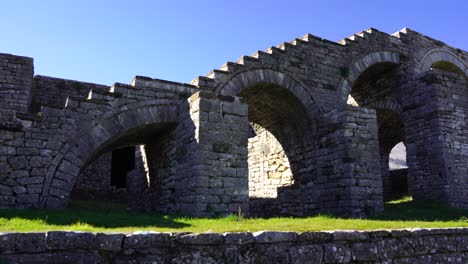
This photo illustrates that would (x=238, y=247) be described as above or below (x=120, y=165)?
below

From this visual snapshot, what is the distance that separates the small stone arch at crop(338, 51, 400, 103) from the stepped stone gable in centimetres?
4

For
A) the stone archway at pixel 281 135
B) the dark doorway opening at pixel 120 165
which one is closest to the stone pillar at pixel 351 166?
the stone archway at pixel 281 135

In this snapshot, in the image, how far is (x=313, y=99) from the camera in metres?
13.1

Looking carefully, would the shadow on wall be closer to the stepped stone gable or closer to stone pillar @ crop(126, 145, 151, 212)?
the stepped stone gable

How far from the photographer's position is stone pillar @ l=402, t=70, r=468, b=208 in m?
13.5

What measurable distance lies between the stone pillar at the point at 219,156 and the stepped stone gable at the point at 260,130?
0.02 m

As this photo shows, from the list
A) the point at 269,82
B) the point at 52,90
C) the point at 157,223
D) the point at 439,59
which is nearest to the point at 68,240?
the point at 157,223

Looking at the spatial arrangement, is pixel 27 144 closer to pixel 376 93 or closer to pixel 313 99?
pixel 313 99

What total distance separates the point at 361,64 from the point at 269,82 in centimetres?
397

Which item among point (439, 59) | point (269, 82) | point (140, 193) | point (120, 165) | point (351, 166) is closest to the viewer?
point (351, 166)

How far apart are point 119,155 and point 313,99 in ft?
45.1

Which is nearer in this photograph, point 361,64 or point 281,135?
point 281,135

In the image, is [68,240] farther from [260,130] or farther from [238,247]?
[260,130]

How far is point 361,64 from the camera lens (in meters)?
14.5
